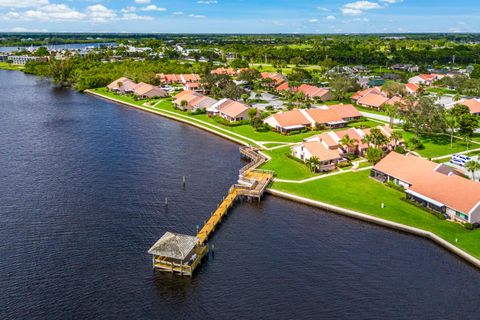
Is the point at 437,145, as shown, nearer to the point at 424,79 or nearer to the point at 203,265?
the point at 203,265

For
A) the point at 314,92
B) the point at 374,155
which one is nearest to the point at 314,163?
the point at 374,155

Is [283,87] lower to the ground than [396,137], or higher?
higher

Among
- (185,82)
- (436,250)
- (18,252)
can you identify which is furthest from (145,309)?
(185,82)

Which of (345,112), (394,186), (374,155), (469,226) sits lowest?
(469,226)

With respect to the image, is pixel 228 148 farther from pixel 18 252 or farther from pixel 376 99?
pixel 376 99

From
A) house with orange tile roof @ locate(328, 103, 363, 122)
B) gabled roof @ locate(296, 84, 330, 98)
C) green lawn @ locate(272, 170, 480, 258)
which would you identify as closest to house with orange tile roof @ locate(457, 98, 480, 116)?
house with orange tile roof @ locate(328, 103, 363, 122)

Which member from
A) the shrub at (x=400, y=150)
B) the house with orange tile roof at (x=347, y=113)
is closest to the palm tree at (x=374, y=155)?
the shrub at (x=400, y=150)

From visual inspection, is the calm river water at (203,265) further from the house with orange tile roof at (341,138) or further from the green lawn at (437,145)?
the green lawn at (437,145)
